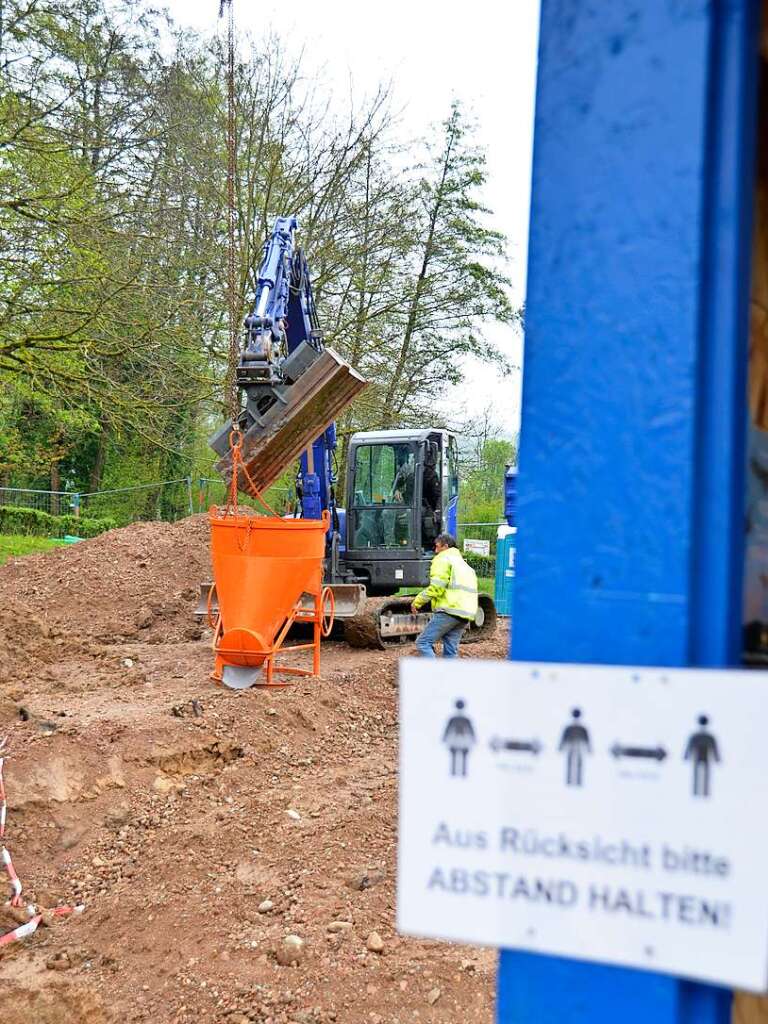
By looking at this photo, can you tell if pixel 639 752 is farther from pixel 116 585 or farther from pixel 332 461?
pixel 116 585

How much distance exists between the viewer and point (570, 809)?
1362 millimetres

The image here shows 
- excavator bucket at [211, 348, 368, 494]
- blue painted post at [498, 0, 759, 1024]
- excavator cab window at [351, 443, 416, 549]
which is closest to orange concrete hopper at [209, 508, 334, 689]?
excavator bucket at [211, 348, 368, 494]

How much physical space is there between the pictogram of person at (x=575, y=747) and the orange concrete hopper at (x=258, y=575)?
720 cm

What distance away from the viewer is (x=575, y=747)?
1.37 metres

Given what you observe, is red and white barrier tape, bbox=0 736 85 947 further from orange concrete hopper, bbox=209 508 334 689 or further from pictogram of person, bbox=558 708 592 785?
pictogram of person, bbox=558 708 592 785

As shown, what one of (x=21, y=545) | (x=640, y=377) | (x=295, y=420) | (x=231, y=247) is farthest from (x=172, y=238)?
(x=640, y=377)

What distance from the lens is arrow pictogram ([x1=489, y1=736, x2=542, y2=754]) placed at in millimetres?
1391

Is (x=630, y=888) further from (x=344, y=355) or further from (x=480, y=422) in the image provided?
(x=480, y=422)

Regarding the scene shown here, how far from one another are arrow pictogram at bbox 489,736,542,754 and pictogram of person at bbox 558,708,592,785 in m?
0.03

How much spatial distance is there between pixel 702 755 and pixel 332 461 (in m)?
11.8

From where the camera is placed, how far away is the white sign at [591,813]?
127 cm

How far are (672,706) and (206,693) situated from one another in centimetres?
798

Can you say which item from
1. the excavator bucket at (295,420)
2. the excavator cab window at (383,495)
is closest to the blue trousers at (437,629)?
the excavator bucket at (295,420)

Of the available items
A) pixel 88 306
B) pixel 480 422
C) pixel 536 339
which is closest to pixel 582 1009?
pixel 536 339
